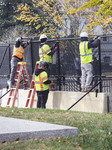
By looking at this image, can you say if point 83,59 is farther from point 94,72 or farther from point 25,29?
point 25,29

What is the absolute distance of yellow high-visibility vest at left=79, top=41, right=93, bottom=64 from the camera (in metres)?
13.0

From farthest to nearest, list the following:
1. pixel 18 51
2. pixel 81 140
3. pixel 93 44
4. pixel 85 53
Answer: pixel 18 51 → pixel 85 53 → pixel 93 44 → pixel 81 140

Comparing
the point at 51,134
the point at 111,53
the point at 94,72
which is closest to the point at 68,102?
the point at 94,72

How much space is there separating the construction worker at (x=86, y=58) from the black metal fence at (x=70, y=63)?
0.86ft

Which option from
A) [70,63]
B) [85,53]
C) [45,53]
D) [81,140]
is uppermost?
[45,53]

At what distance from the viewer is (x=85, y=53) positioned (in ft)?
42.9

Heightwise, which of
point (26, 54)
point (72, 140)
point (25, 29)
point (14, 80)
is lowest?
point (72, 140)

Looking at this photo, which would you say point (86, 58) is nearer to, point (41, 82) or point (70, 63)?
point (70, 63)

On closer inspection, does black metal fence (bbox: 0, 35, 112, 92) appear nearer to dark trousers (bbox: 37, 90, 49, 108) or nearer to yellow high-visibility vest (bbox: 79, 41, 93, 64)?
yellow high-visibility vest (bbox: 79, 41, 93, 64)

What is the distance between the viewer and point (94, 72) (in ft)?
43.8

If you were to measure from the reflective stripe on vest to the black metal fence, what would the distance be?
0.95ft

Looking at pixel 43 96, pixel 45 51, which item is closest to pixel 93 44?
pixel 45 51

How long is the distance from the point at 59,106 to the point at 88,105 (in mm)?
1353

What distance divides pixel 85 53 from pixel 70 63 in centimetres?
115
